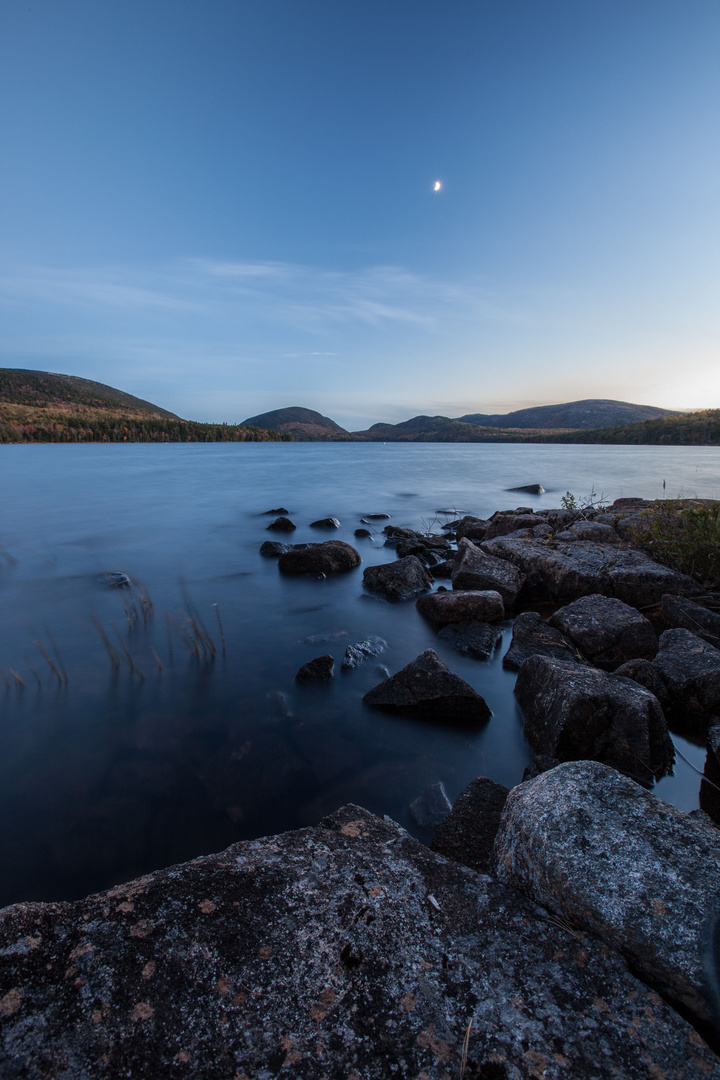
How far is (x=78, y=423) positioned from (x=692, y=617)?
102m

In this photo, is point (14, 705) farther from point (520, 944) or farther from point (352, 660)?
point (520, 944)

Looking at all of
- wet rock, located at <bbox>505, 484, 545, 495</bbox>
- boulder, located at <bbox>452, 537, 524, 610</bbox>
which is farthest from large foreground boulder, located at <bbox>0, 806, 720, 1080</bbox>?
wet rock, located at <bbox>505, 484, 545, 495</bbox>

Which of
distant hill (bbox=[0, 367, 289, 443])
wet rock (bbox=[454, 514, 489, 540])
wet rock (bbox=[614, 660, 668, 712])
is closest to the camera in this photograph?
wet rock (bbox=[614, 660, 668, 712])

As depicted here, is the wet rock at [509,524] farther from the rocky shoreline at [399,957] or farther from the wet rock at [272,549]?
the rocky shoreline at [399,957]

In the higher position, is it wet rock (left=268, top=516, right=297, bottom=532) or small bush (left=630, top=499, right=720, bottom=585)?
small bush (left=630, top=499, right=720, bottom=585)

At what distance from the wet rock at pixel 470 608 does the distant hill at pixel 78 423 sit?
85.5 m

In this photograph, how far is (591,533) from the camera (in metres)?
10.7

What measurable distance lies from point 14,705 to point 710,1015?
6.91 metres

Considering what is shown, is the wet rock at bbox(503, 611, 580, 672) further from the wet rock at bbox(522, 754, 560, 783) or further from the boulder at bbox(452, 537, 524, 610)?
the wet rock at bbox(522, 754, 560, 783)

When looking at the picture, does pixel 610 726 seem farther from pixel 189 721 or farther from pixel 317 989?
pixel 189 721

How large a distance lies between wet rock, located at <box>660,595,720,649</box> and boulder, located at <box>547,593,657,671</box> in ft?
2.34

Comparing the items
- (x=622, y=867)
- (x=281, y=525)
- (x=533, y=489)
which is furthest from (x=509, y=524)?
(x=533, y=489)

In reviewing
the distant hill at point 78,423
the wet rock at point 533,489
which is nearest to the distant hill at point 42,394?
the distant hill at point 78,423

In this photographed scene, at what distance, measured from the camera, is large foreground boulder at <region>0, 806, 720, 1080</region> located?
1536 mm
